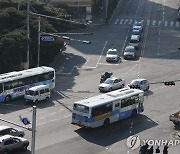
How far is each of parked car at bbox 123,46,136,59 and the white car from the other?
14.8 m

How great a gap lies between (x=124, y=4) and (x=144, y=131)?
86.2m

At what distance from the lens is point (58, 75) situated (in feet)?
209

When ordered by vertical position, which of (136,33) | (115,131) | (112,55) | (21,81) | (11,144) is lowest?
(115,131)

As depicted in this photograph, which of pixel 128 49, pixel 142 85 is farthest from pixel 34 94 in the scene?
pixel 128 49

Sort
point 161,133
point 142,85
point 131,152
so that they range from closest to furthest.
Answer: point 131,152
point 161,133
point 142,85

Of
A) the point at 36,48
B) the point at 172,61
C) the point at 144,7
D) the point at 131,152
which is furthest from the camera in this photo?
the point at 144,7

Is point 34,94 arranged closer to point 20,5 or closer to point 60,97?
point 60,97

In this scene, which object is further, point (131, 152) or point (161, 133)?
point (161, 133)

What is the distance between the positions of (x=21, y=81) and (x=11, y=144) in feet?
57.0

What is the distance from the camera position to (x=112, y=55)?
70.8 m

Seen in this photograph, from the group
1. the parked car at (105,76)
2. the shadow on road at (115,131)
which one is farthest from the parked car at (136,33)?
the shadow on road at (115,131)

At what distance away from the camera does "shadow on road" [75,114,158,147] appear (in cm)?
3994
